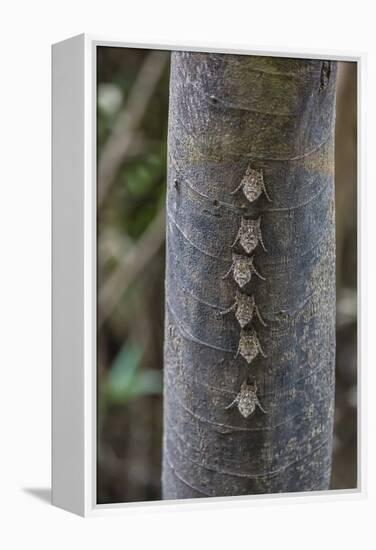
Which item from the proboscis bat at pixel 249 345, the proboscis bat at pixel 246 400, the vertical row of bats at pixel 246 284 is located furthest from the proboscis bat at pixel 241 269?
the proboscis bat at pixel 246 400

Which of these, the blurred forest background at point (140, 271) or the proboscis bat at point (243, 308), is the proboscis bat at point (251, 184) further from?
the blurred forest background at point (140, 271)

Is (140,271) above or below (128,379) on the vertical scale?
above

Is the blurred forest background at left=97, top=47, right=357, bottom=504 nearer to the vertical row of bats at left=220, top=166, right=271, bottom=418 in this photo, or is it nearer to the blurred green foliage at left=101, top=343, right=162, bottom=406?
the blurred green foliage at left=101, top=343, right=162, bottom=406

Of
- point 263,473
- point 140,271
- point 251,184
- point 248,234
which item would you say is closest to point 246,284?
point 248,234

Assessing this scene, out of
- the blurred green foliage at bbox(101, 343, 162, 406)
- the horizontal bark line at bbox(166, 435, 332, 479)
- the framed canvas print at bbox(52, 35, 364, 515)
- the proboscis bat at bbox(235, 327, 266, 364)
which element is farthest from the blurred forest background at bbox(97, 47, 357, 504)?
the proboscis bat at bbox(235, 327, 266, 364)

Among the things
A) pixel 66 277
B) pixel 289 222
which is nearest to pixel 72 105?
pixel 66 277

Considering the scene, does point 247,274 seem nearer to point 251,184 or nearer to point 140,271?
point 251,184

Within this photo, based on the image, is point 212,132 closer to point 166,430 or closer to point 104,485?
point 166,430
